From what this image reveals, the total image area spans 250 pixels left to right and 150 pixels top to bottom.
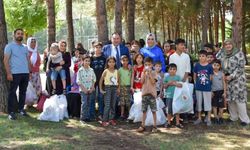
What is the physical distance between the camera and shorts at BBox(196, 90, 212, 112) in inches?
353

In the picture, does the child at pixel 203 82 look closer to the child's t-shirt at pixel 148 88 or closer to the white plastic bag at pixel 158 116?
the white plastic bag at pixel 158 116

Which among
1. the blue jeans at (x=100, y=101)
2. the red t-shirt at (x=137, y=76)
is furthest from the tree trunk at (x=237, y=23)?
the blue jeans at (x=100, y=101)

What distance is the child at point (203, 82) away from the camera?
29.3ft

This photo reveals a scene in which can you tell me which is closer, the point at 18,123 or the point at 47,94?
the point at 18,123

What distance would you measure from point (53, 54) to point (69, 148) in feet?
10.4

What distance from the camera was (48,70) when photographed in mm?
9883

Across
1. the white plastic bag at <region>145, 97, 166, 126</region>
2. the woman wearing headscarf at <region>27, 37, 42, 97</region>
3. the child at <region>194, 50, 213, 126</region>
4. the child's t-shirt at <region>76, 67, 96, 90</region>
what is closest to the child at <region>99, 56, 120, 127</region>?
the child's t-shirt at <region>76, 67, 96, 90</region>

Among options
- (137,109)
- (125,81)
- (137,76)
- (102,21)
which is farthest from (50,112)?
(102,21)

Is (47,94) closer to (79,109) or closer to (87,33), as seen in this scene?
(79,109)

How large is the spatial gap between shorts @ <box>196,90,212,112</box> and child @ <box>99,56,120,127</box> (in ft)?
5.72

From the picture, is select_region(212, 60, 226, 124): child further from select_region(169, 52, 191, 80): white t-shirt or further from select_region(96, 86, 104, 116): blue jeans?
select_region(96, 86, 104, 116): blue jeans

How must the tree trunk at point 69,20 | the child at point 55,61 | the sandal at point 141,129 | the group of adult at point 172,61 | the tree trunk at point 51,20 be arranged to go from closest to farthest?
the sandal at point 141,129, the group of adult at point 172,61, the child at point 55,61, the tree trunk at point 51,20, the tree trunk at point 69,20

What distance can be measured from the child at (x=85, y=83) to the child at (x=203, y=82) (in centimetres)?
225

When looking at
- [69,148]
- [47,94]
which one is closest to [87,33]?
[47,94]
